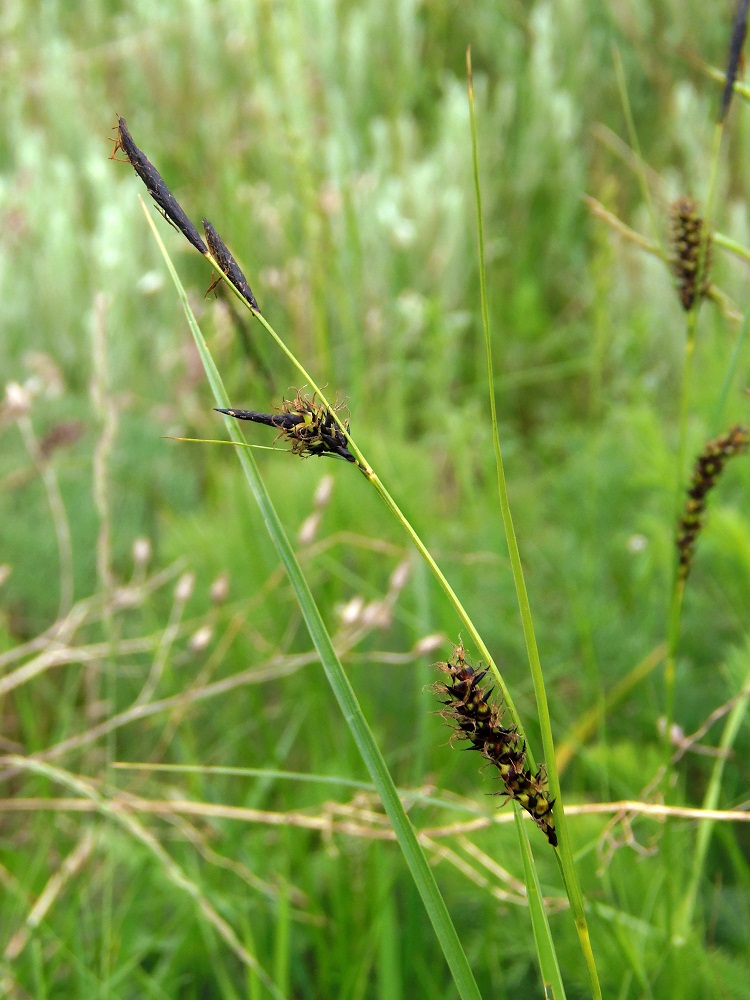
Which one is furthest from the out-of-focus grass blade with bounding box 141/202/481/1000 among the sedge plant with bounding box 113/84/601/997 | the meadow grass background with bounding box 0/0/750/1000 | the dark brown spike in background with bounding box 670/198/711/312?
the dark brown spike in background with bounding box 670/198/711/312

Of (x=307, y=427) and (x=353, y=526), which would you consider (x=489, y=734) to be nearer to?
(x=307, y=427)

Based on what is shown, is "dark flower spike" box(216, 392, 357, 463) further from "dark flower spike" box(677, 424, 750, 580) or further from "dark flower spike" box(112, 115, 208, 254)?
"dark flower spike" box(677, 424, 750, 580)

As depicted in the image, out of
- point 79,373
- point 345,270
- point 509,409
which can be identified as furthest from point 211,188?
point 509,409

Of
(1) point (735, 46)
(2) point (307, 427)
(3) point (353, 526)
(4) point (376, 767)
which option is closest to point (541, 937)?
(4) point (376, 767)

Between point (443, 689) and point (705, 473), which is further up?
point (705, 473)

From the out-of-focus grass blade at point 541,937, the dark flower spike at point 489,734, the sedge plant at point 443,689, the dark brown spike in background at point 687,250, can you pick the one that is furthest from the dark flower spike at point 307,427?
the dark brown spike in background at point 687,250

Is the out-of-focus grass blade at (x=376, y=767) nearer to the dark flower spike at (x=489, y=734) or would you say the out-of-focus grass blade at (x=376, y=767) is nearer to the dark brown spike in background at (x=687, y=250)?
the dark flower spike at (x=489, y=734)

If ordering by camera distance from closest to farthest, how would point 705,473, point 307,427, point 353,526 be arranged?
point 307,427
point 705,473
point 353,526

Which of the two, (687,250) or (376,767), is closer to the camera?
(376,767)
